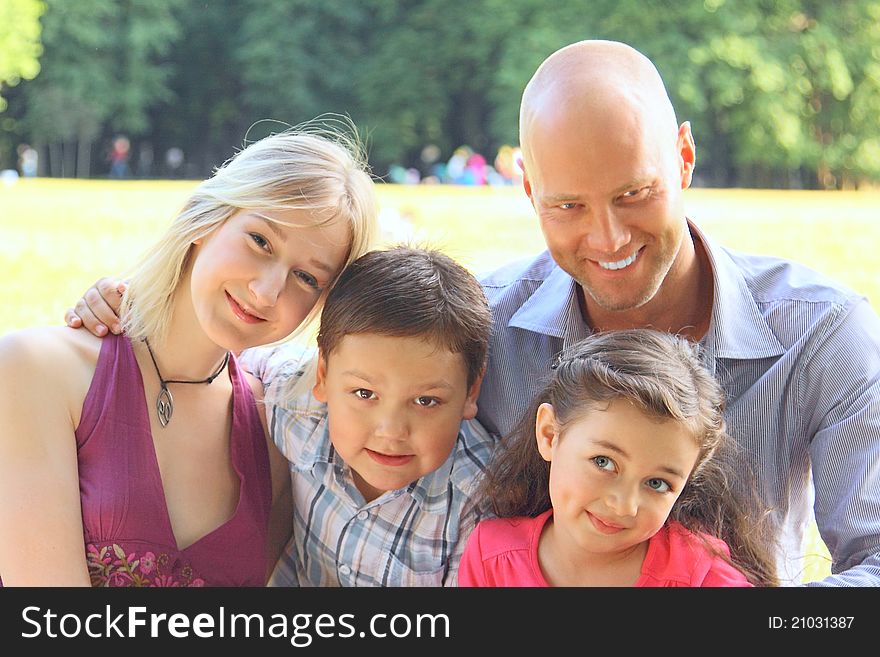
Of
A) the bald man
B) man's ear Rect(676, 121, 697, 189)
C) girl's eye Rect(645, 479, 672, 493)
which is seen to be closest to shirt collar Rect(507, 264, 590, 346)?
the bald man

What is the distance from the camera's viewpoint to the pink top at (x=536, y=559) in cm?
229

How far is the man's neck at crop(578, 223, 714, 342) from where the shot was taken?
9.32 ft

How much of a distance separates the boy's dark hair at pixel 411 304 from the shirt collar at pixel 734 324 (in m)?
0.56

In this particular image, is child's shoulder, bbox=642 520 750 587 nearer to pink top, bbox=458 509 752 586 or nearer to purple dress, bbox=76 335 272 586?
pink top, bbox=458 509 752 586

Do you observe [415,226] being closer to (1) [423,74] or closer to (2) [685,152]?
(2) [685,152]

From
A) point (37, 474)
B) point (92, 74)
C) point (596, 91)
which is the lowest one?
point (37, 474)

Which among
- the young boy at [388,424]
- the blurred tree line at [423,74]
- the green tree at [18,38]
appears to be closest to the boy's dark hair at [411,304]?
the young boy at [388,424]

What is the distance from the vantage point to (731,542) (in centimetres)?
246

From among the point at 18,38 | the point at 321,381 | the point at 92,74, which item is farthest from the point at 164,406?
the point at 92,74

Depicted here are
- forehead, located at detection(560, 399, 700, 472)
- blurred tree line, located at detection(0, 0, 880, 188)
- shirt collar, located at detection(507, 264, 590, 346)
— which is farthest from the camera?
blurred tree line, located at detection(0, 0, 880, 188)

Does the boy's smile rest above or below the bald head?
below

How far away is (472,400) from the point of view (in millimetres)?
2668

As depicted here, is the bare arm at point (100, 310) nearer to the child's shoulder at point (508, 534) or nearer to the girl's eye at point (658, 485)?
the child's shoulder at point (508, 534)

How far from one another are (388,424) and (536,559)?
0.45 m
